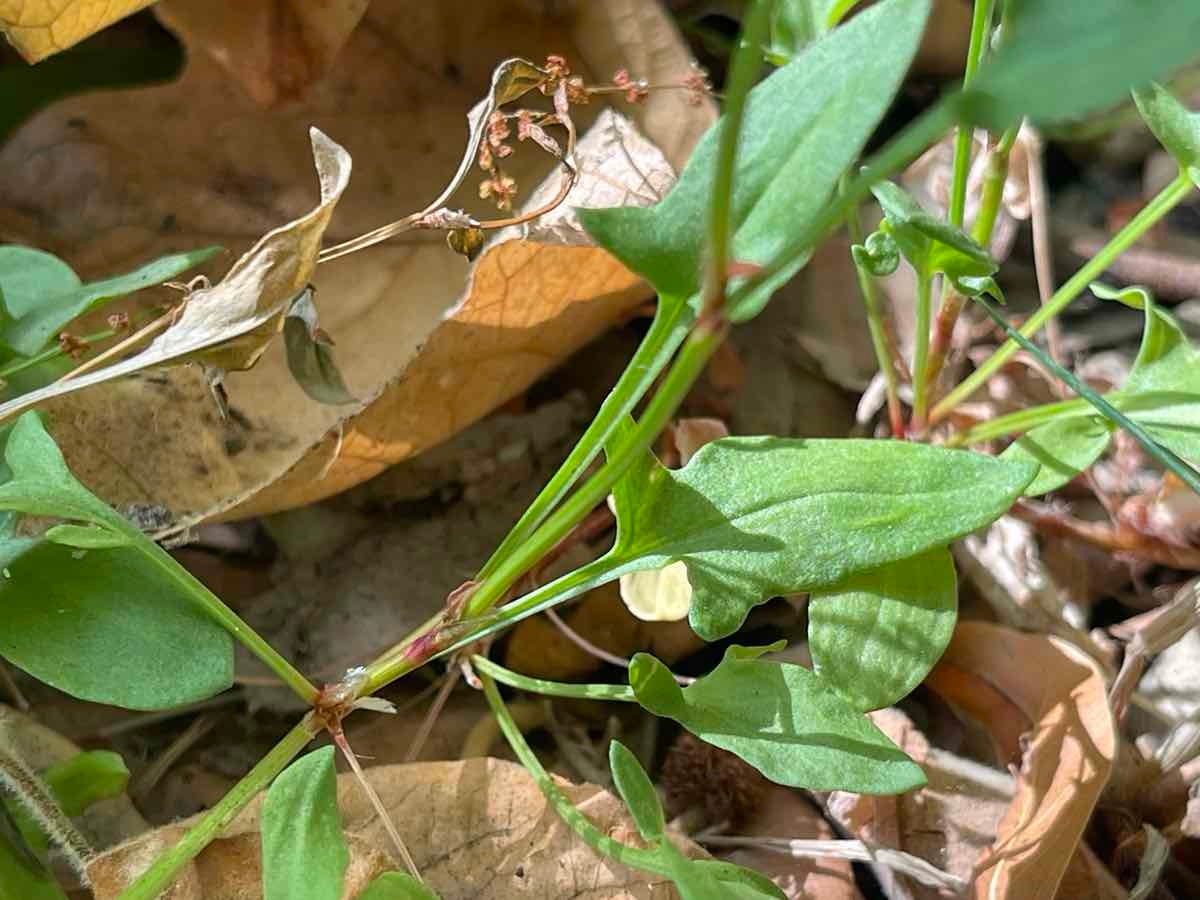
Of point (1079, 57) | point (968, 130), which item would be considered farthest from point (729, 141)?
point (968, 130)

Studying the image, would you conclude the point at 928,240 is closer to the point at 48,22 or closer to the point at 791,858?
the point at 791,858

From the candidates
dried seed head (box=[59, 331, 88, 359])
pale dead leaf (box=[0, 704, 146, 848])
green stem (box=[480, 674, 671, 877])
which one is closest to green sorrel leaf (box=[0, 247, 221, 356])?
dried seed head (box=[59, 331, 88, 359])

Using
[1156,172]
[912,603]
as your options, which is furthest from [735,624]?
[1156,172]

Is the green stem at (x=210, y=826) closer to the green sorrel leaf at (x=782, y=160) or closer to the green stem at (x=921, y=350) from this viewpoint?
the green sorrel leaf at (x=782, y=160)

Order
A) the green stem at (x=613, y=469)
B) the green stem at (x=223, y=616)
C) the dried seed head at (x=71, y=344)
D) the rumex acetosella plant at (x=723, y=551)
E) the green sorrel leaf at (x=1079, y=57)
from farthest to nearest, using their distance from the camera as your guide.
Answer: the dried seed head at (x=71, y=344) < the green stem at (x=223, y=616) < the rumex acetosella plant at (x=723, y=551) < the green stem at (x=613, y=469) < the green sorrel leaf at (x=1079, y=57)

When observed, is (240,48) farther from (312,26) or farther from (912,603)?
(912,603)

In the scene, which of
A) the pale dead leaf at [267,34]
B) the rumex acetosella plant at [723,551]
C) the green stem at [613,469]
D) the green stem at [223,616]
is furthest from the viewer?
the pale dead leaf at [267,34]

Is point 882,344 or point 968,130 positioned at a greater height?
point 968,130

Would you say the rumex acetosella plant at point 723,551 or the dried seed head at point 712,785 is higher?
the rumex acetosella plant at point 723,551

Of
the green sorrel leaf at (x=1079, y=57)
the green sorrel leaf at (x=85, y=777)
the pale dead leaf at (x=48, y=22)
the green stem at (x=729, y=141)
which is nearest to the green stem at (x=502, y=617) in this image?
the green sorrel leaf at (x=85, y=777)
